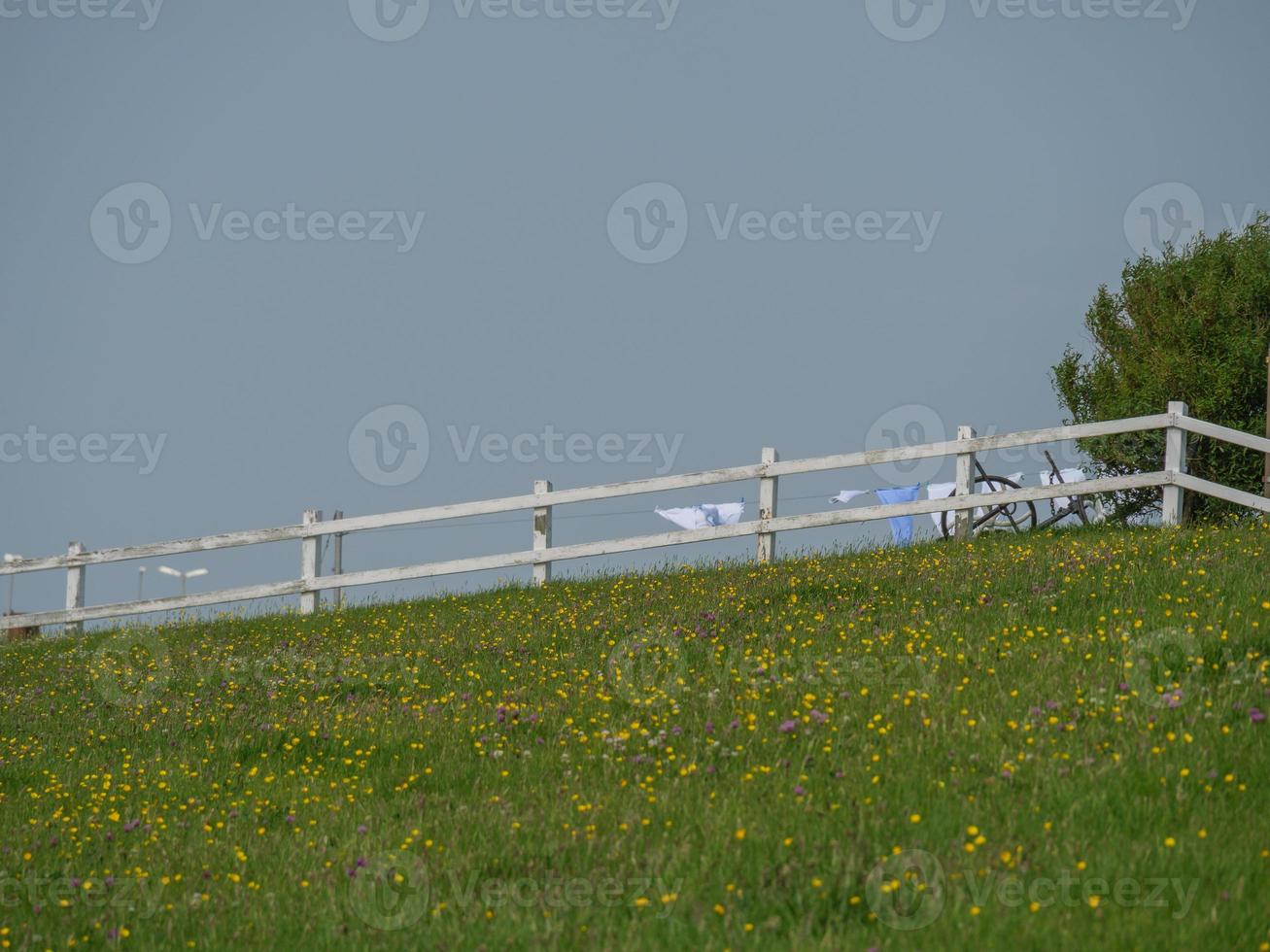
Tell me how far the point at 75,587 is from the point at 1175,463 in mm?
17780

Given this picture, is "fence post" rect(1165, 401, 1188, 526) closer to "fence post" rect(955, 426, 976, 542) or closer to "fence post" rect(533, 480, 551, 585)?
"fence post" rect(955, 426, 976, 542)

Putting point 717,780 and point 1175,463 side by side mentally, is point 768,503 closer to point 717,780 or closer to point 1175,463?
point 1175,463

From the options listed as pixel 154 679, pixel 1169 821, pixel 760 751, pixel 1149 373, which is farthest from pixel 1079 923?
pixel 1149 373

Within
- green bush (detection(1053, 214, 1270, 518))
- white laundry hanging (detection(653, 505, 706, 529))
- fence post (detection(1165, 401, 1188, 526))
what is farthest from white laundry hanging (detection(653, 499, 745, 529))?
fence post (detection(1165, 401, 1188, 526))

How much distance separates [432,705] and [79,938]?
451 centimetres

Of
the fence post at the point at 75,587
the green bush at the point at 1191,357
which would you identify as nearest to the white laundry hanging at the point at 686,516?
the green bush at the point at 1191,357

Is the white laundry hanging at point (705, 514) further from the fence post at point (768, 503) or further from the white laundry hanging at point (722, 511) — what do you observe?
the fence post at point (768, 503)

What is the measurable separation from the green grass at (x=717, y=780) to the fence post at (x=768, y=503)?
308 cm

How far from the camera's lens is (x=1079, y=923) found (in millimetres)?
5797

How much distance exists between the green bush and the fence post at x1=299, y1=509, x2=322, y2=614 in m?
14.8

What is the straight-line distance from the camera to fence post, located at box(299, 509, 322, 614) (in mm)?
19953

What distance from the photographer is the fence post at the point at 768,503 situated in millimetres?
17953

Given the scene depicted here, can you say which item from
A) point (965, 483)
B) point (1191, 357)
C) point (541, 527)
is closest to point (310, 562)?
point (541, 527)

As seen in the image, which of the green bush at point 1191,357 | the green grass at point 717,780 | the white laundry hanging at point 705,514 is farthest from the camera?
the white laundry hanging at point 705,514
